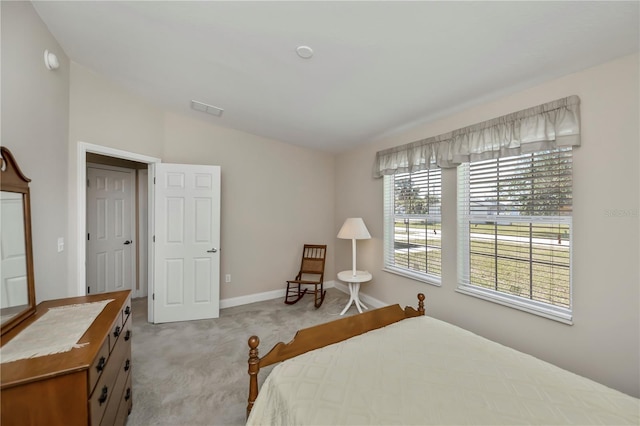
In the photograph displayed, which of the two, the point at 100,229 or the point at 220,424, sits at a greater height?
the point at 100,229

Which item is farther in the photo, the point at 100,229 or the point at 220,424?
the point at 100,229

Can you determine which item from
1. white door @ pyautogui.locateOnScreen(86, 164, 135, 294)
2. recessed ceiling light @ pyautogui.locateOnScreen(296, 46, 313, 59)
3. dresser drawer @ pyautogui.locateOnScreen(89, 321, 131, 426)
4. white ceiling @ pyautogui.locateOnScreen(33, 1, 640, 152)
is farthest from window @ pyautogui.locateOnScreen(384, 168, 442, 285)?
white door @ pyautogui.locateOnScreen(86, 164, 135, 294)

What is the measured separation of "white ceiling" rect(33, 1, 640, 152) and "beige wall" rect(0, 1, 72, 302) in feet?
0.83

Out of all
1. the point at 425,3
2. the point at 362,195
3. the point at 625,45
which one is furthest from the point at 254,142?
the point at 625,45

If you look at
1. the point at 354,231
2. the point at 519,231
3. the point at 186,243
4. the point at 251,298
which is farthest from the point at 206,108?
the point at 519,231

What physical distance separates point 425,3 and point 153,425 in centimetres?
298

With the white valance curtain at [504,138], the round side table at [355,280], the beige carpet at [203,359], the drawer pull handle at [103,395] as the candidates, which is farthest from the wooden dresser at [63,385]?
the white valance curtain at [504,138]

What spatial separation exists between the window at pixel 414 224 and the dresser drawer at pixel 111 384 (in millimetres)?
2794

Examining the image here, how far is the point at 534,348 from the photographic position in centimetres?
206

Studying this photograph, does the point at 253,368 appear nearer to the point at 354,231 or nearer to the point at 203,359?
the point at 203,359

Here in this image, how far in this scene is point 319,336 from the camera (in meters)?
1.64

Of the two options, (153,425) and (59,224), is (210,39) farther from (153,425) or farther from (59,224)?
(153,425)

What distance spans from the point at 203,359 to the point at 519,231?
10.0ft

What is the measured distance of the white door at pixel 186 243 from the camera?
3119 mm
